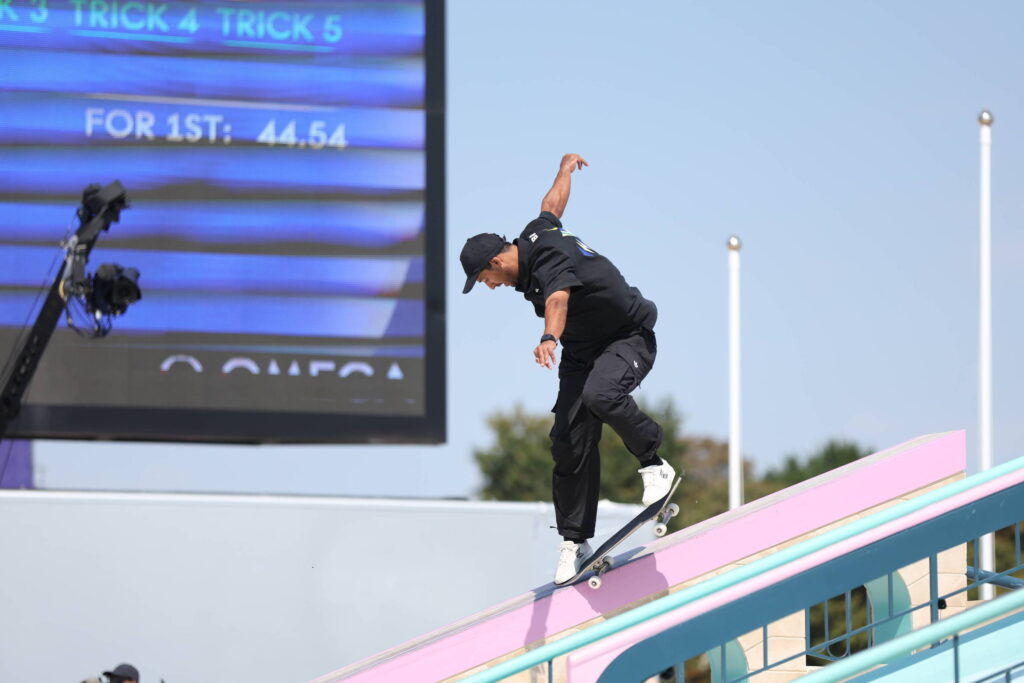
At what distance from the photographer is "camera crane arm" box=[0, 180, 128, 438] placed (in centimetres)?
1170

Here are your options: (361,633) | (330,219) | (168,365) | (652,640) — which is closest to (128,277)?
(168,365)

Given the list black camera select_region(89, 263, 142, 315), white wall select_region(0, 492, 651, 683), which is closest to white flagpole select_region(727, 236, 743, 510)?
white wall select_region(0, 492, 651, 683)

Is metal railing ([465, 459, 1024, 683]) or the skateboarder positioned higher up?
the skateboarder

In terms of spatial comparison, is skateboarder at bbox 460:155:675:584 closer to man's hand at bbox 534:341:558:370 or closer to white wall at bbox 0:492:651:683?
man's hand at bbox 534:341:558:370

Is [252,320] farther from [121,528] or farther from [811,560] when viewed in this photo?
[811,560]

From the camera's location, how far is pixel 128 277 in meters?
11.9

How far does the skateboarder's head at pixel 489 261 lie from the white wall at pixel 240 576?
6933 mm

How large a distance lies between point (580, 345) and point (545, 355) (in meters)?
0.87

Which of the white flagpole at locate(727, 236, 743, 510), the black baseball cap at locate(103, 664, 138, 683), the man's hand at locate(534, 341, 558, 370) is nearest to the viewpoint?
the man's hand at locate(534, 341, 558, 370)

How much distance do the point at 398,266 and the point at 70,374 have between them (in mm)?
3058

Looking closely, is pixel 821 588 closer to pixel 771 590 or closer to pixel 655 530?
pixel 771 590

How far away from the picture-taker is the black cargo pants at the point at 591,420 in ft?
18.5

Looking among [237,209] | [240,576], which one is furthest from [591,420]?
[240,576]

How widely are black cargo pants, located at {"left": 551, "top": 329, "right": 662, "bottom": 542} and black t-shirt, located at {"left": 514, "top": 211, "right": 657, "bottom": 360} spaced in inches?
2.8
